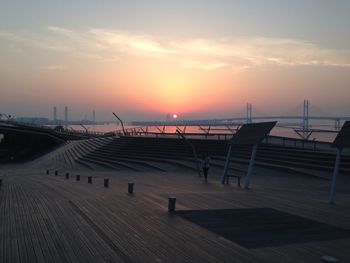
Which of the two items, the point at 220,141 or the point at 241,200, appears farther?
the point at 220,141

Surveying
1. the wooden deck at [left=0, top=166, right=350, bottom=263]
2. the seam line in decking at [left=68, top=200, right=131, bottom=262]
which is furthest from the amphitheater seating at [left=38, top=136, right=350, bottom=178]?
the seam line in decking at [left=68, top=200, right=131, bottom=262]

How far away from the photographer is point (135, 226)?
28.8ft

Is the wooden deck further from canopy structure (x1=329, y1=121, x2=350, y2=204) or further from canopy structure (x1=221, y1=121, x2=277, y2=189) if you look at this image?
canopy structure (x1=221, y1=121, x2=277, y2=189)

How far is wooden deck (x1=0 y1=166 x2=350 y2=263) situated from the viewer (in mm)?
6782

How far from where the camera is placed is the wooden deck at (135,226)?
22.3 feet

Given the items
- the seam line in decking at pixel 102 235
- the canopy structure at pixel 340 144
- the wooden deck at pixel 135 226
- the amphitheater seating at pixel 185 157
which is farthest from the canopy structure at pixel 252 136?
the seam line in decking at pixel 102 235

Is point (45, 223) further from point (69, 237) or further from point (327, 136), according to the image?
point (327, 136)

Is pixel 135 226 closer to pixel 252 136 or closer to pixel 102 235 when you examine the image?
pixel 102 235

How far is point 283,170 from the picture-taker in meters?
21.7

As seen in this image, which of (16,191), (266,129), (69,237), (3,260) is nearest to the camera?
(3,260)

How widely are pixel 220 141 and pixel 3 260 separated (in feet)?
88.7

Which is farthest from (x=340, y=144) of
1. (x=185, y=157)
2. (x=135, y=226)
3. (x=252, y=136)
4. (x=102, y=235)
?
(x=185, y=157)

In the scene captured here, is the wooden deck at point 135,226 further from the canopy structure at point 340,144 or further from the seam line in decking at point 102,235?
the canopy structure at point 340,144

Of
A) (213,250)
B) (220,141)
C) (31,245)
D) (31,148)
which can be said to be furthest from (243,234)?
(31,148)
